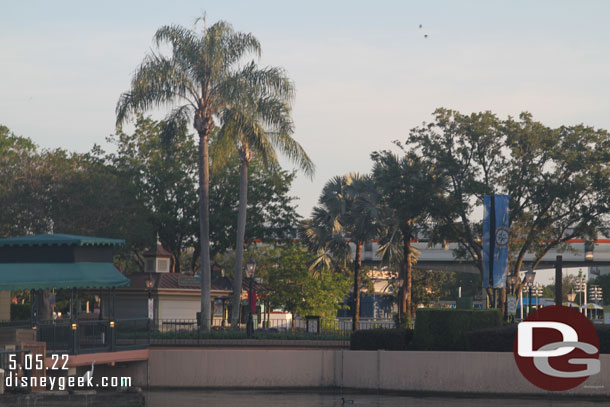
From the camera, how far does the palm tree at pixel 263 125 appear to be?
131 ft

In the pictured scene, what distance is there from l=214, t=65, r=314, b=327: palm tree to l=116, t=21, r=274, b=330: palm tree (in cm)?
37

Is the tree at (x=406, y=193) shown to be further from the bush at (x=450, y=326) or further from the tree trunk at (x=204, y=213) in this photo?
the bush at (x=450, y=326)

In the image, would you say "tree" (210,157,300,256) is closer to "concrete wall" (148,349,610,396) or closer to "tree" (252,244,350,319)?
"tree" (252,244,350,319)

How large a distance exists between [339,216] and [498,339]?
2946 centimetres

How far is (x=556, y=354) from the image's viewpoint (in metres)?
28.7

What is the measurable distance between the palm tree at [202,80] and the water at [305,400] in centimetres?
1020

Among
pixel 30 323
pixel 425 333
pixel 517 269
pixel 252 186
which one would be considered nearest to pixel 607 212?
pixel 517 269

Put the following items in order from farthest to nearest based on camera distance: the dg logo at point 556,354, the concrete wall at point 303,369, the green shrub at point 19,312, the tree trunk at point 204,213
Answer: the green shrub at point 19,312 < the tree trunk at point 204,213 < the concrete wall at point 303,369 < the dg logo at point 556,354

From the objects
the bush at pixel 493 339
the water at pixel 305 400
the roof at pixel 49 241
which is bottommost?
the water at pixel 305 400

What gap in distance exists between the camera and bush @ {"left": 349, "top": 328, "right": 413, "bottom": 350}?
32094mm

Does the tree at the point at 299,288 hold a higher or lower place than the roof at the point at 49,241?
lower

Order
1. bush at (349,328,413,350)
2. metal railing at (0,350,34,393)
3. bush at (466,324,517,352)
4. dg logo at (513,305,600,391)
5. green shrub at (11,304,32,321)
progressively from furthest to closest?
green shrub at (11,304,32,321) < bush at (349,328,413,350) < bush at (466,324,517,352) < dg logo at (513,305,600,391) < metal railing at (0,350,34,393)

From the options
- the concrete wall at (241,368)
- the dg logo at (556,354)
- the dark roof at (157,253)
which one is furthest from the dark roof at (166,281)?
the dg logo at (556,354)

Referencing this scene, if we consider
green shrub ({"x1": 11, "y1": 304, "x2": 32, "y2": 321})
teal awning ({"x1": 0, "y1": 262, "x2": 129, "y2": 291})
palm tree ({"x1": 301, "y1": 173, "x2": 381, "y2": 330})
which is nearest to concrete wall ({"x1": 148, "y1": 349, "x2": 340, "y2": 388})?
teal awning ({"x1": 0, "y1": 262, "x2": 129, "y2": 291})
